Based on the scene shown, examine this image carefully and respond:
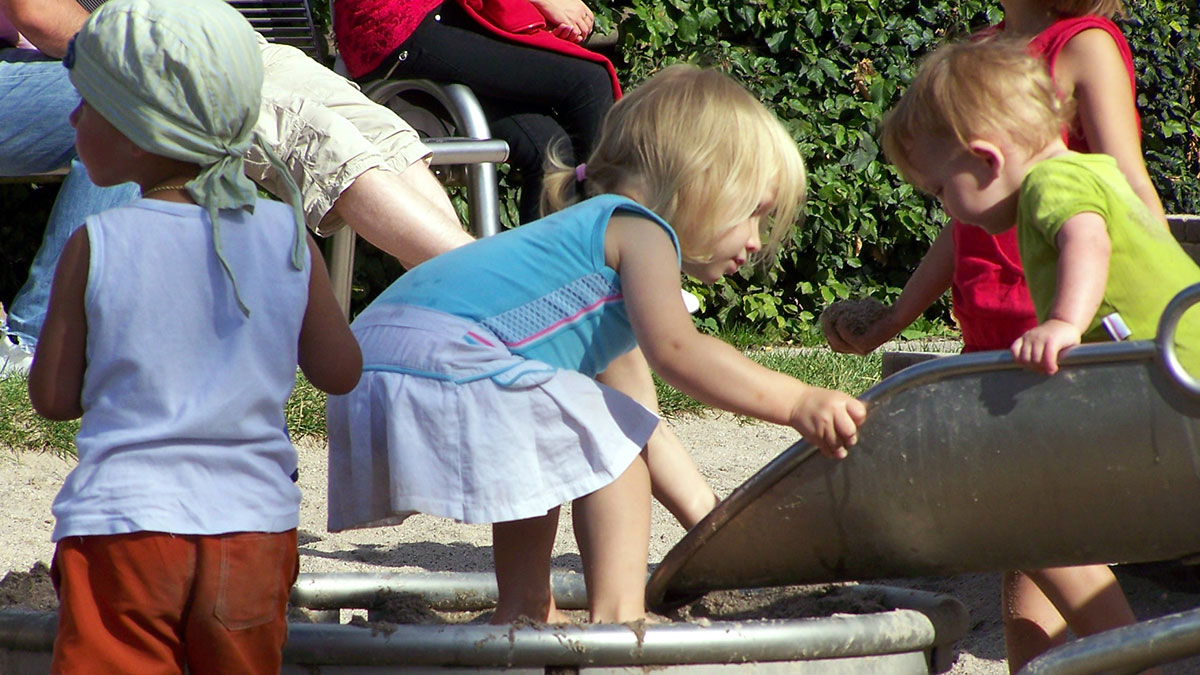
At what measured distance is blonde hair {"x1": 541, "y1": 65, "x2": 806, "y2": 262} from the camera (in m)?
1.97

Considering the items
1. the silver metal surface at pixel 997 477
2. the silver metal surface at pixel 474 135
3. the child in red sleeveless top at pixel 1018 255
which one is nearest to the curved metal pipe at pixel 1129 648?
the silver metal surface at pixel 997 477

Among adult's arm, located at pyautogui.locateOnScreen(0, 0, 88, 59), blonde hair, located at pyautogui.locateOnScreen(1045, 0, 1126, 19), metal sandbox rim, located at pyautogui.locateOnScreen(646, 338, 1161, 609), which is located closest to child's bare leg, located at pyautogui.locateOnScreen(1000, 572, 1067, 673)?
metal sandbox rim, located at pyautogui.locateOnScreen(646, 338, 1161, 609)

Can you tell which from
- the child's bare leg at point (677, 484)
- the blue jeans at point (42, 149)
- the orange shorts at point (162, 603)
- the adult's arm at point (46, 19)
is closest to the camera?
the orange shorts at point (162, 603)

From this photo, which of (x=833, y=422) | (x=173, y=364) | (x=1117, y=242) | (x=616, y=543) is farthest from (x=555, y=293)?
(x=1117, y=242)

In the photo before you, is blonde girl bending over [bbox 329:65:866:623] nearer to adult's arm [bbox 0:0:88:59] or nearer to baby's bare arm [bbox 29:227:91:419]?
baby's bare arm [bbox 29:227:91:419]

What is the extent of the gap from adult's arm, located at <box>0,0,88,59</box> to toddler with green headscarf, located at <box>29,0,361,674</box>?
69.0 inches

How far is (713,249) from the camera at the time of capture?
2.00 meters

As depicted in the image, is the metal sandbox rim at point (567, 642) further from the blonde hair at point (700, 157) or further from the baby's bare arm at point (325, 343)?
the blonde hair at point (700, 157)

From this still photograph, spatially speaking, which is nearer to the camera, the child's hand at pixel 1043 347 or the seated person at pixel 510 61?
the child's hand at pixel 1043 347

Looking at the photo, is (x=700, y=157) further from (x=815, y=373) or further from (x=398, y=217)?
(x=815, y=373)

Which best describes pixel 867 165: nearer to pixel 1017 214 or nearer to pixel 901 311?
pixel 901 311

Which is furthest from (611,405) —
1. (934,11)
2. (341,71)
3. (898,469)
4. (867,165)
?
(934,11)

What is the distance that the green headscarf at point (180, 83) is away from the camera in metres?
1.47

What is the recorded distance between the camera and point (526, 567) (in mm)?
1905
